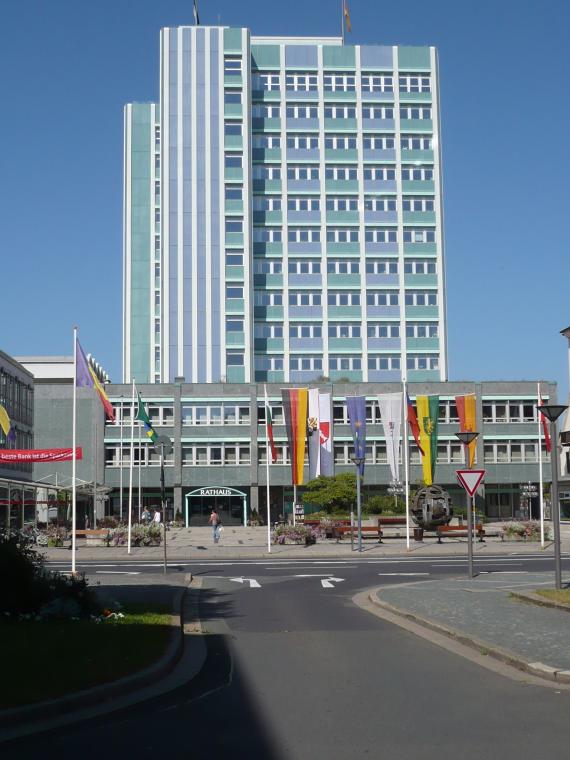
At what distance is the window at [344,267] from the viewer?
11200 centimetres

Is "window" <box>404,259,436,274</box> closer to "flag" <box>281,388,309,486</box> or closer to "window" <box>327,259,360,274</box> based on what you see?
"window" <box>327,259,360,274</box>

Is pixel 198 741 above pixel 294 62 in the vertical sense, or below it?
below

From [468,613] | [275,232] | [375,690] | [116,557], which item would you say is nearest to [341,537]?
[116,557]

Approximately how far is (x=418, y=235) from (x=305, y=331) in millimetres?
17525

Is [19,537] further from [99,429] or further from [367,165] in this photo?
[367,165]

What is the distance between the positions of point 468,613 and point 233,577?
13.2 m

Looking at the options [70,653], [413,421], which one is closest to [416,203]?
[413,421]

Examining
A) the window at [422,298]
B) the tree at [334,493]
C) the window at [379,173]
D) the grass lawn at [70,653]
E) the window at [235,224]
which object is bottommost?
the grass lawn at [70,653]

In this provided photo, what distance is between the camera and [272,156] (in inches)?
4473

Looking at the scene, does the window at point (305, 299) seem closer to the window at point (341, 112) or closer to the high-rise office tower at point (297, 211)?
the high-rise office tower at point (297, 211)

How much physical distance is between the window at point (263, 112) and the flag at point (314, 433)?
2432 inches

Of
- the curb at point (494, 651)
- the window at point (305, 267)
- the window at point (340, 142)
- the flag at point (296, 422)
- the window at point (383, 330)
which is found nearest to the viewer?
the curb at point (494, 651)

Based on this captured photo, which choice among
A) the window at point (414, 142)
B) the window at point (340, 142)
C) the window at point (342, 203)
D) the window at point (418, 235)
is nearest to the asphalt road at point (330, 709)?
the window at point (418, 235)

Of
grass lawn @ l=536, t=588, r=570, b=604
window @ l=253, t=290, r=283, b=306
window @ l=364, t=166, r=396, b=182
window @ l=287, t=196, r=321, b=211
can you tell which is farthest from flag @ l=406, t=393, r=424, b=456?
window @ l=364, t=166, r=396, b=182
